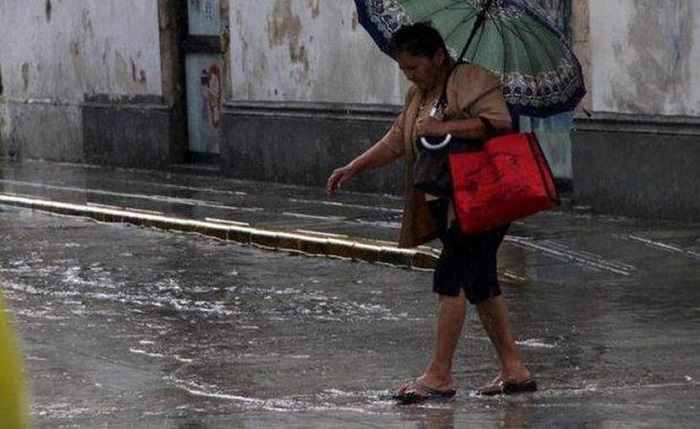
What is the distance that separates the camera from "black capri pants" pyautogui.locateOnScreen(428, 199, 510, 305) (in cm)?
853

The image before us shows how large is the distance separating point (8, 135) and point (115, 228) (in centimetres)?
1007

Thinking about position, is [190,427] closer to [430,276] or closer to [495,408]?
→ [495,408]

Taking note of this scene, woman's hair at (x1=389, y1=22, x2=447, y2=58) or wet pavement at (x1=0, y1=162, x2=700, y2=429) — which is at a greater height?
woman's hair at (x1=389, y1=22, x2=447, y2=58)

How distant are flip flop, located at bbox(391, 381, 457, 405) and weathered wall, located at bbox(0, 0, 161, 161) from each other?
1528cm

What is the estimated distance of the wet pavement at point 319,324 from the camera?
8344mm

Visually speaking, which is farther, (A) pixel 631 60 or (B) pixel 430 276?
(A) pixel 631 60

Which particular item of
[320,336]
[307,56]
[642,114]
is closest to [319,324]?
[320,336]

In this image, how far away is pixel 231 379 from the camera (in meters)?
9.28

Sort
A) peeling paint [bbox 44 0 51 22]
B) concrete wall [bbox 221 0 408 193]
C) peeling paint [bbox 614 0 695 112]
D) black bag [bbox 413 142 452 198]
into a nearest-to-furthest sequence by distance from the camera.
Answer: black bag [bbox 413 142 452 198] < peeling paint [bbox 614 0 695 112] < concrete wall [bbox 221 0 408 193] < peeling paint [bbox 44 0 51 22]

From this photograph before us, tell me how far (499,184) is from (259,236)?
729 cm

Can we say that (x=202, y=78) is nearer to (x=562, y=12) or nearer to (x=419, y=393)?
(x=562, y=12)

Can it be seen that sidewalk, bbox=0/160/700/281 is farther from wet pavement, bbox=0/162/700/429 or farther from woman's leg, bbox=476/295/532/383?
woman's leg, bbox=476/295/532/383

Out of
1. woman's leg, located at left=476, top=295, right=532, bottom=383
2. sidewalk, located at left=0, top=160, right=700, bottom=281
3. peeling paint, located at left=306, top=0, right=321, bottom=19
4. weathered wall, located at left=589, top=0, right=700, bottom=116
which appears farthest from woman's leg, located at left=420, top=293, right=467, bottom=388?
peeling paint, located at left=306, top=0, right=321, bottom=19

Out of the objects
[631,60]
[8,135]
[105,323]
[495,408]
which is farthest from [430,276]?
[8,135]
